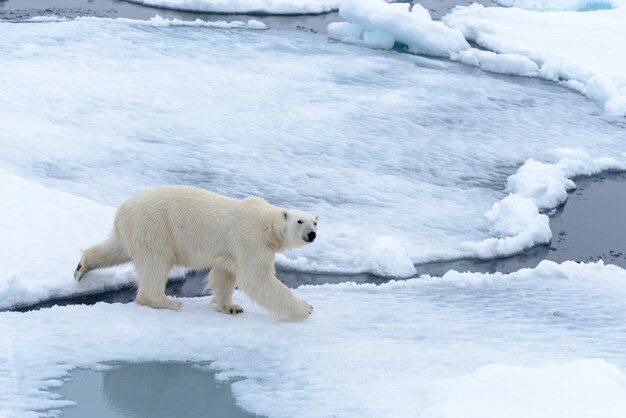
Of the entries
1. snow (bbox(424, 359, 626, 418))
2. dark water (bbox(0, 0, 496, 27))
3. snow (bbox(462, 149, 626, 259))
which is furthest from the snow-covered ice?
snow (bbox(424, 359, 626, 418))

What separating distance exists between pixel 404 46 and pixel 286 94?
3377 millimetres

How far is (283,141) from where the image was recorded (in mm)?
9422

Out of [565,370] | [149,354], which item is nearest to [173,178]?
[149,354]

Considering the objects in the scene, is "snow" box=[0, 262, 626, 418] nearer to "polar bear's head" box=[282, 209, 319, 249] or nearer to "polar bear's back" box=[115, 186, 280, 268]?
"polar bear's back" box=[115, 186, 280, 268]

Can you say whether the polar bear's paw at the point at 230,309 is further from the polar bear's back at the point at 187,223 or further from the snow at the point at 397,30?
the snow at the point at 397,30

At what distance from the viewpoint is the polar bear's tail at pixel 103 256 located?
18.4ft

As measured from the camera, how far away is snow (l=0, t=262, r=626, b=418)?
4109 millimetres

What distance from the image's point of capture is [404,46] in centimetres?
1367

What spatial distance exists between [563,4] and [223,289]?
1335cm

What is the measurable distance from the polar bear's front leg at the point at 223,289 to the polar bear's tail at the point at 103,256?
591 mm

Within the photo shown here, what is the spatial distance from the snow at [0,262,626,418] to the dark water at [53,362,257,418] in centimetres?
7

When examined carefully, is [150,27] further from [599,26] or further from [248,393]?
[248,393]

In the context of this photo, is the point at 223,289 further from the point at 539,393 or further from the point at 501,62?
the point at 501,62

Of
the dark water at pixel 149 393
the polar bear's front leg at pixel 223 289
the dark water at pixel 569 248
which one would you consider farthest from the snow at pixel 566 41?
the dark water at pixel 149 393
